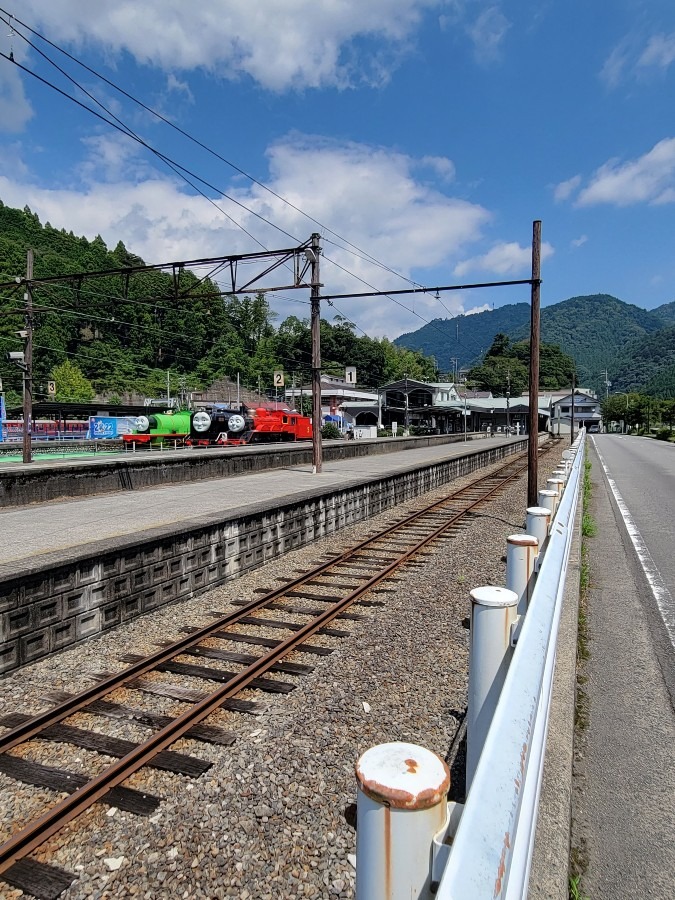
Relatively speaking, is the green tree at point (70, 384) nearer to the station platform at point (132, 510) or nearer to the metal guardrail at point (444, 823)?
the station platform at point (132, 510)

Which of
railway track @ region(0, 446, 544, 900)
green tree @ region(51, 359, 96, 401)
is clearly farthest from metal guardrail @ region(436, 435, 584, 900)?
green tree @ region(51, 359, 96, 401)

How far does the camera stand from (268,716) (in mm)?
4652

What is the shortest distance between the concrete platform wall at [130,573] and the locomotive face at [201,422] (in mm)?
28213

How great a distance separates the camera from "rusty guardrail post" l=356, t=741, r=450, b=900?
4.30 ft

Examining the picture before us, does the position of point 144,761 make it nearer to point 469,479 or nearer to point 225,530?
point 225,530

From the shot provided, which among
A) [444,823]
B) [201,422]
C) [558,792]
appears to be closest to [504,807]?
[444,823]

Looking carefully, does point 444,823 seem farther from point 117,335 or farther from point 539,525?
point 117,335

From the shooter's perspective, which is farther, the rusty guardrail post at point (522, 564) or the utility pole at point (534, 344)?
the utility pole at point (534, 344)

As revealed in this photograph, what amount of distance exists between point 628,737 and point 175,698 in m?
3.54

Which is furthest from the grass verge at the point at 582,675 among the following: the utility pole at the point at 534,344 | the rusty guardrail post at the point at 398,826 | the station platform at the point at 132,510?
the station platform at the point at 132,510

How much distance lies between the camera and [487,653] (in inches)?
111

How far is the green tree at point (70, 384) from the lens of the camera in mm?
71062

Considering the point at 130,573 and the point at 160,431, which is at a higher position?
the point at 160,431

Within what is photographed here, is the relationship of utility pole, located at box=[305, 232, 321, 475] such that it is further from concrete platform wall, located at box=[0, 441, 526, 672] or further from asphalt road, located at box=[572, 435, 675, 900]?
asphalt road, located at box=[572, 435, 675, 900]
